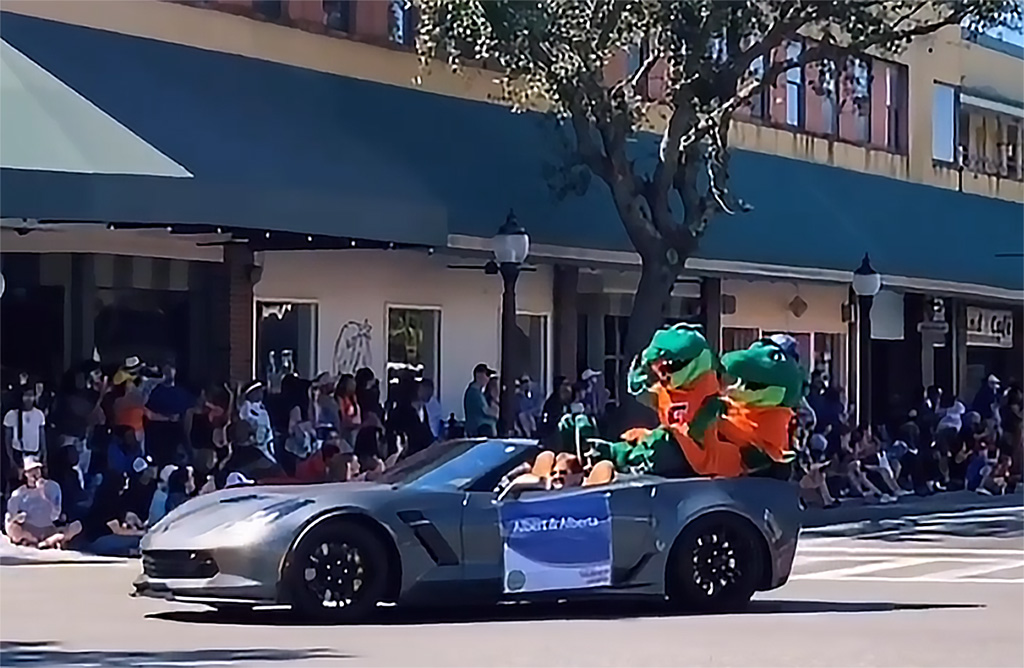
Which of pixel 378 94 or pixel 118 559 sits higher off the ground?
pixel 378 94

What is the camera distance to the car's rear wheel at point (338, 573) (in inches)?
514

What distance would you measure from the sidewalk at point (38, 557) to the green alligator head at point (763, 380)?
616 centimetres

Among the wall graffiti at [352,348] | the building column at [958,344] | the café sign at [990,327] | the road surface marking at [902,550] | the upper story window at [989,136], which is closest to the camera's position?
the road surface marking at [902,550]

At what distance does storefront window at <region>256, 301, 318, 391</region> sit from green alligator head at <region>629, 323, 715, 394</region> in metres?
10.3

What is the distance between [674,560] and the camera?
13938 mm

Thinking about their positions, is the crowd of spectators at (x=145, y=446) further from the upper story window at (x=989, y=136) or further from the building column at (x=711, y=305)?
the upper story window at (x=989, y=136)

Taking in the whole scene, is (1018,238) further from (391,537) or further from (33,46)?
(391,537)

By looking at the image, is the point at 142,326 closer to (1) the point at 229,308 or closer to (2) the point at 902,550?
(1) the point at 229,308

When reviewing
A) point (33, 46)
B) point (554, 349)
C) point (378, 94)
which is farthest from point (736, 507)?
point (554, 349)

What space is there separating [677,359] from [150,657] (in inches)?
195

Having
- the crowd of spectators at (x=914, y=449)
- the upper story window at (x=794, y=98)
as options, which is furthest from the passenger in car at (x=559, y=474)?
the upper story window at (x=794, y=98)

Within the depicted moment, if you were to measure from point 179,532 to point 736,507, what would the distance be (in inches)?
146

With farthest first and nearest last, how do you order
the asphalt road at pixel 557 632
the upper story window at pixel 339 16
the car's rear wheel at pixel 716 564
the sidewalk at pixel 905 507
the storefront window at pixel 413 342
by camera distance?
the storefront window at pixel 413 342
the upper story window at pixel 339 16
the sidewalk at pixel 905 507
the car's rear wheel at pixel 716 564
the asphalt road at pixel 557 632

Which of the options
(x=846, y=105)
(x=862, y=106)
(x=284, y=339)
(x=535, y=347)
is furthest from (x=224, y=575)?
(x=862, y=106)
